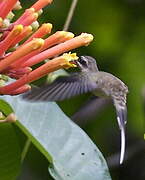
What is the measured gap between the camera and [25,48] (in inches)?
67.0

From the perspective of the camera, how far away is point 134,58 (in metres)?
3.44

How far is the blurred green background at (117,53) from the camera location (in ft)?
10.9

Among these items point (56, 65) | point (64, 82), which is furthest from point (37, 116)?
point (56, 65)

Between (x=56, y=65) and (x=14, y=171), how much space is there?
36 cm

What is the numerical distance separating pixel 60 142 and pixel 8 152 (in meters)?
0.31

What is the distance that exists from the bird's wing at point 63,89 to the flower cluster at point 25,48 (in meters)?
0.07

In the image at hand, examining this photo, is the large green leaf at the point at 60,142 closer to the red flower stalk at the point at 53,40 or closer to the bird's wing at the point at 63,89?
the bird's wing at the point at 63,89

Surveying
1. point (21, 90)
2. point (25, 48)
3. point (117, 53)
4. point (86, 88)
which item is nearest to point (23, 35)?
point (25, 48)

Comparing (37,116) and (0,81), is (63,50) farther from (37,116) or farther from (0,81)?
(37,116)

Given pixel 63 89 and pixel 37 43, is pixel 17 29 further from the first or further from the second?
pixel 63 89

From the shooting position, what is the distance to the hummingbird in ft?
6.15

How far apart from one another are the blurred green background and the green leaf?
1352 mm

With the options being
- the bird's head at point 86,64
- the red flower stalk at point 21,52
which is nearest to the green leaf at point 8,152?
the red flower stalk at point 21,52

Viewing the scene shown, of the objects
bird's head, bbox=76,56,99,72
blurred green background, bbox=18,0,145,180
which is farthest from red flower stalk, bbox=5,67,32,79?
blurred green background, bbox=18,0,145,180
